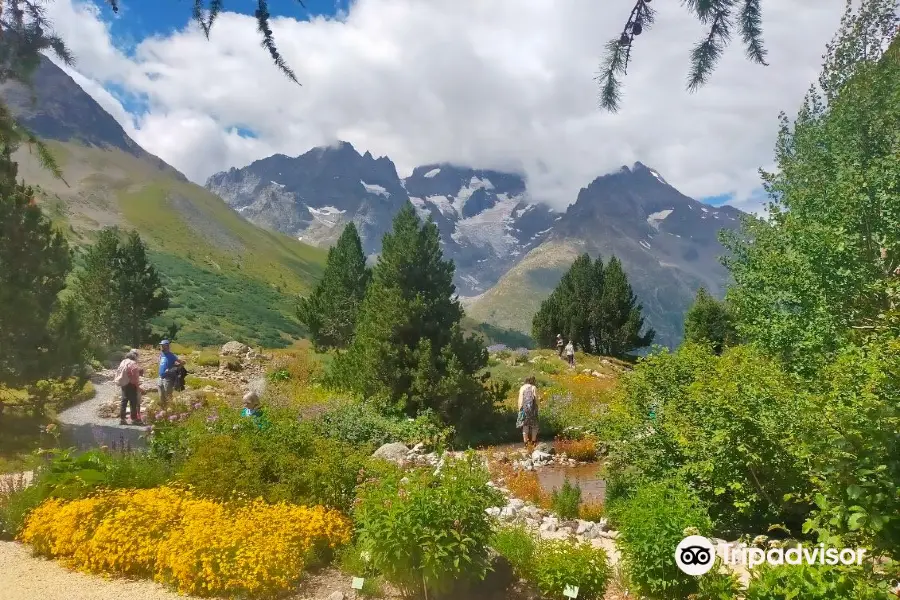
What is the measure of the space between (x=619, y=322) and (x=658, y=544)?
35009 mm

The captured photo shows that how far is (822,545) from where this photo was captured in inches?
133

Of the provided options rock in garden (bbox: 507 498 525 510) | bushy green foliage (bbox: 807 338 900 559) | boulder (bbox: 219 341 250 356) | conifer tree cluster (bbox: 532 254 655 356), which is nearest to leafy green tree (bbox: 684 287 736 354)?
conifer tree cluster (bbox: 532 254 655 356)

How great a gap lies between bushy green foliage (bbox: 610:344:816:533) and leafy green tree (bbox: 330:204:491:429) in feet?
21.0

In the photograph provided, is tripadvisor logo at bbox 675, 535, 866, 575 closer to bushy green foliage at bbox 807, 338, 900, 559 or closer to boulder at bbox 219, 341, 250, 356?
bushy green foliage at bbox 807, 338, 900, 559

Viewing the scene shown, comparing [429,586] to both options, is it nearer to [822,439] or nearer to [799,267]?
[822,439]

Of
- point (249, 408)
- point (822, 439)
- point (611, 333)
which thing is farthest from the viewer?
point (611, 333)

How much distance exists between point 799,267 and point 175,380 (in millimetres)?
15423

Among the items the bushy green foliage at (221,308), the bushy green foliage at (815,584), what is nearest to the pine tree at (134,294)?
the bushy green foliage at (221,308)

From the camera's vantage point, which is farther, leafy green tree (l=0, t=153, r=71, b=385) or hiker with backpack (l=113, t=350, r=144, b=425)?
hiker with backpack (l=113, t=350, r=144, b=425)

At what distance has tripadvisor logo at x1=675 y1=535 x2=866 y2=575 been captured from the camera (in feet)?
11.8

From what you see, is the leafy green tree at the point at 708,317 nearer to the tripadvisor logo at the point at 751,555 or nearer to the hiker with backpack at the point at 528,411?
the hiker with backpack at the point at 528,411

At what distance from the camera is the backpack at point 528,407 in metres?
13.4

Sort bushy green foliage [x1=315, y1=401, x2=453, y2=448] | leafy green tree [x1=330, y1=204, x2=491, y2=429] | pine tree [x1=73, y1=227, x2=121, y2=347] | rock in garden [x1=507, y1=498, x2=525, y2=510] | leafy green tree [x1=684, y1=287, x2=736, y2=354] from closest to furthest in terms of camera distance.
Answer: rock in garden [x1=507, y1=498, x2=525, y2=510], bushy green foliage [x1=315, y1=401, x2=453, y2=448], leafy green tree [x1=330, y1=204, x2=491, y2=429], pine tree [x1=73, y1=227, x2=121, y2=347], leafy green tree [x1=684, y1=287, x2=736, y2=354]

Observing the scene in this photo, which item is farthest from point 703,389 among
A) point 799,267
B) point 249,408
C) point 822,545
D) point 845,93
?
point 845,93
